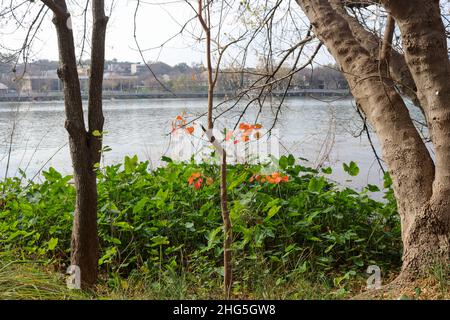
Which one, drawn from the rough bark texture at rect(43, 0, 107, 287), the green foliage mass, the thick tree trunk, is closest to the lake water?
the green foliage mass

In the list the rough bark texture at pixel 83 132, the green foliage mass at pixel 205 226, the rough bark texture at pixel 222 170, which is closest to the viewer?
the rough bark texture at pixel 222 170

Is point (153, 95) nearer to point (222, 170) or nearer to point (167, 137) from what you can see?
point (167, 137)

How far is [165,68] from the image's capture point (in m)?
4.27

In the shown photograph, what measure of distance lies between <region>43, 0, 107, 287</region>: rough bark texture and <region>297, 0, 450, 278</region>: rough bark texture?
1.18 meters

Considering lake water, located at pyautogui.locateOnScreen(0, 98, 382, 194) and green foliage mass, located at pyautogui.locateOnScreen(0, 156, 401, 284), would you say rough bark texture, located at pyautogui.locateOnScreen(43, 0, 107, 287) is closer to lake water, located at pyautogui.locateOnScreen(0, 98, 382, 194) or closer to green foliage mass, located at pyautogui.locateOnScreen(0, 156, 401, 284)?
green foliage mass, located at pyautogui.locateOnScreen(0, 156, 401, 284)

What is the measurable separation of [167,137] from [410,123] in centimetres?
247

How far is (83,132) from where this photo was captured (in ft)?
9.05

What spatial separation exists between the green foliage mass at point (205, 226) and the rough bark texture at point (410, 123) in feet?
1.96

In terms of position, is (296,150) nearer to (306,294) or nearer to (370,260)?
(370,260)

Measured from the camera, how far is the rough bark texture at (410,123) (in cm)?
232

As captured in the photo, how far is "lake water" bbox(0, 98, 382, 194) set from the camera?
475 centimetres

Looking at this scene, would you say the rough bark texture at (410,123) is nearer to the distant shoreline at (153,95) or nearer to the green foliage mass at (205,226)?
the green foliage mass at (205,226)

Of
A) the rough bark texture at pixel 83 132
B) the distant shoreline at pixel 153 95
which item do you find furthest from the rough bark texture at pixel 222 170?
the distant shoreline at pixel 153 95
